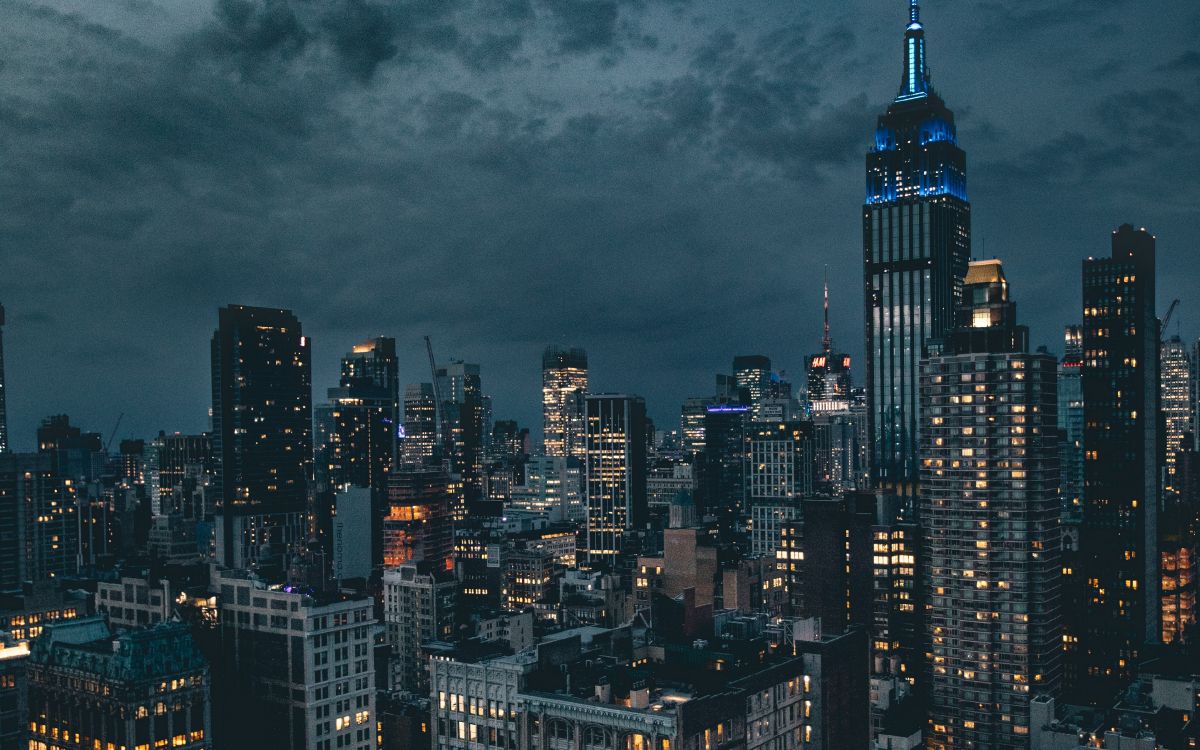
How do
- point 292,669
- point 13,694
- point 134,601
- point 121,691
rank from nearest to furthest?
point 121,691, point 13,694, point 292,669, point 134,601

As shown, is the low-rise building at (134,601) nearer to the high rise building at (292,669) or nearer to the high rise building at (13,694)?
the high rise building at (292,669)

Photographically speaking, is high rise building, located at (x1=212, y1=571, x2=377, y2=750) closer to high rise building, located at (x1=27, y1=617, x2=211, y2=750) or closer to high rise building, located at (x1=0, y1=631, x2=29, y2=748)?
high rise building, located at (x1=27, y1=617, x2=211, y2=750)

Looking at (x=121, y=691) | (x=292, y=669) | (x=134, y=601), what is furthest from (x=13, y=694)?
(x=292, y=669)

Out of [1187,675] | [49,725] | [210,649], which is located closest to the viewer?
[49,725]

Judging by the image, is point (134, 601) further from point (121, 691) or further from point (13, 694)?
point (121, 691)

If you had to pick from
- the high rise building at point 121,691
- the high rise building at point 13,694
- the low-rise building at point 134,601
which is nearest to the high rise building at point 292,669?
the high rise building at point 121,691

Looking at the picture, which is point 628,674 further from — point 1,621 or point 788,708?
point 1,621

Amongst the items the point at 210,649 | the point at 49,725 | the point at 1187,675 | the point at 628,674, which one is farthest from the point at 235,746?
the point at 1187,675

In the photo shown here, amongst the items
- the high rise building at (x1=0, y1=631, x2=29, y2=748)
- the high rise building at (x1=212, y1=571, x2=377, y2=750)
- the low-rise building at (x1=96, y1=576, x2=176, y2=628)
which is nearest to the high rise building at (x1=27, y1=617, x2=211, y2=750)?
the high rise building at (x1=0, y1=631, x2=29, y2=748)
